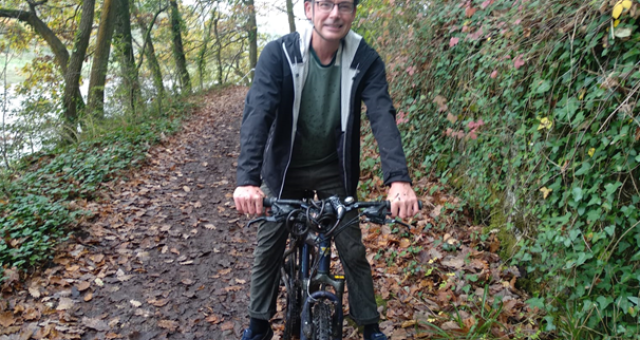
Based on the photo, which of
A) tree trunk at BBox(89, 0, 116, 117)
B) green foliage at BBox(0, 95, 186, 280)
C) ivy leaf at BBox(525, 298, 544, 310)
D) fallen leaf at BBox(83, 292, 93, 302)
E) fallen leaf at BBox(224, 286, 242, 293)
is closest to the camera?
ivy leaf at BBox(525, 298, 544, 310)

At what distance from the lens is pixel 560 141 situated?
3395mm

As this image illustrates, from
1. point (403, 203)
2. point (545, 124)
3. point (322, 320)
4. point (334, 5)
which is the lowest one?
point (322, 320)

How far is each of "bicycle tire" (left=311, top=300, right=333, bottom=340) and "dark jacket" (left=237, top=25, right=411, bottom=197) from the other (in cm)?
77

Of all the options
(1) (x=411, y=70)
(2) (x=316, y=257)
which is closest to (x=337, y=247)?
(2) (x=316, y=257)

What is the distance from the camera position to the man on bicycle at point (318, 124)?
8.55ft

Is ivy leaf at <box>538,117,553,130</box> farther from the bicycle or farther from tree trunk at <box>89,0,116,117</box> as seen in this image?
tree trunk at <box>89,0,116,117</box>

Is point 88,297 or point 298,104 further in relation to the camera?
point 88,297

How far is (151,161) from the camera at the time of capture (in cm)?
841

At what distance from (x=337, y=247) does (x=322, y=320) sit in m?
0.54

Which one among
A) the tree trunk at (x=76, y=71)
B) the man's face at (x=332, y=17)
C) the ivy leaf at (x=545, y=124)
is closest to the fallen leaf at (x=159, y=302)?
the man's face at (x=332, y=17)

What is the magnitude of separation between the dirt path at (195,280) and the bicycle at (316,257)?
98cm

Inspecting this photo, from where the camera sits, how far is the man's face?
8.36ft

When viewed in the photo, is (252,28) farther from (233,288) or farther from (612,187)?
(612,187)

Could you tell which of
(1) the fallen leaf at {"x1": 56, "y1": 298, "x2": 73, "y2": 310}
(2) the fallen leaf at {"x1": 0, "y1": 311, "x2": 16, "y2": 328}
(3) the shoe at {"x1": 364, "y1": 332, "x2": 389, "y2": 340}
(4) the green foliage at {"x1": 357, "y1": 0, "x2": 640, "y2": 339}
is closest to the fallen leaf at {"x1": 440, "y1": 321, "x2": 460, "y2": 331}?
(4) the green foliage at {"x1": 357, "y1": 0, "x2": 640, "y2": 339}
